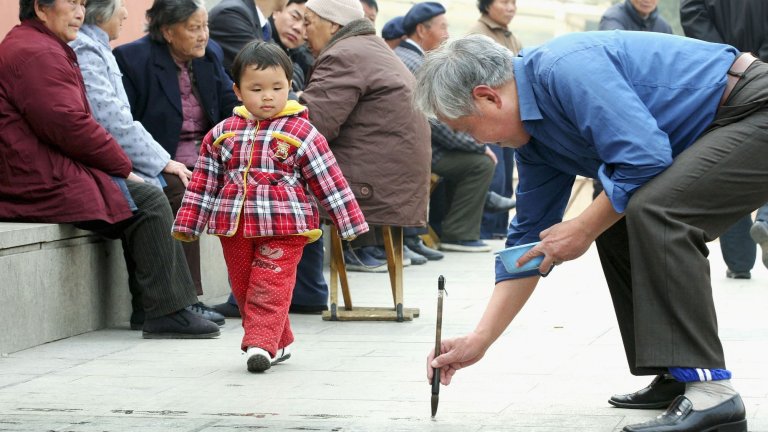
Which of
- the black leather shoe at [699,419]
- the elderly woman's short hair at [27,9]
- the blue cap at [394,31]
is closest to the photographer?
the black leather shoe at [699,419]

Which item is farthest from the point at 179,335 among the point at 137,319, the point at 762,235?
the point at 762,235

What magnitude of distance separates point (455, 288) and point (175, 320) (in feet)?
8.30

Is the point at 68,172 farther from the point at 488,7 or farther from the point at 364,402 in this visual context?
the point at 488,7

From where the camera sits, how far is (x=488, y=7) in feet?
38.9

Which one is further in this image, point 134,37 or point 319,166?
point 134,37

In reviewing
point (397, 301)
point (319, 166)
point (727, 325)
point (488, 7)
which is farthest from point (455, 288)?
point (488, 7)

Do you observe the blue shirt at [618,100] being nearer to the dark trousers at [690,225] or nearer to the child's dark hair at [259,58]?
the dark trousers at [690,225]

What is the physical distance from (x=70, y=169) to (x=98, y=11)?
1.03m

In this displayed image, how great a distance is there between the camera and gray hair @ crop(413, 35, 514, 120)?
4.20 metres

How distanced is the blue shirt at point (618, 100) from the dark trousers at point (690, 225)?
0.23 feet

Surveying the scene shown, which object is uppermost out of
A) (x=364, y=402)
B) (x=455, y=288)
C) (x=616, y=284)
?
(x=616, y=284)

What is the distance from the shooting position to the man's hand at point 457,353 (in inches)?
177

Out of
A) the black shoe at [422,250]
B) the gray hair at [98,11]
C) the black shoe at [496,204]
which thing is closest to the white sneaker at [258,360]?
the gray hair at [98,11]

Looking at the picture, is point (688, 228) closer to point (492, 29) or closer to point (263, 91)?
point (263, 91)
